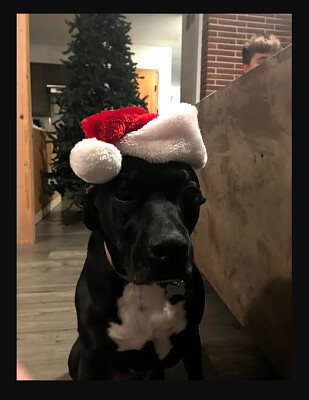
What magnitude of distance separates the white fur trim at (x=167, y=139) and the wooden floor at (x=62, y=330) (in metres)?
0.73

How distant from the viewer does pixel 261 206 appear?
1.15 meters

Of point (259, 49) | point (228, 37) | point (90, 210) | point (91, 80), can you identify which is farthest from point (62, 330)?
point (228, 37)

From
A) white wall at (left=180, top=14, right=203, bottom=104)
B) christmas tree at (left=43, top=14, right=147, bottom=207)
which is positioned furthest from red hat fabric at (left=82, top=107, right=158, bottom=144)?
white wall at (left=180, top=14, right=203, bottom=104)

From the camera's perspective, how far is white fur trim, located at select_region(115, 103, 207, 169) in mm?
795

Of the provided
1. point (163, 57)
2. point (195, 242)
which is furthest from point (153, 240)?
point (163, 57)

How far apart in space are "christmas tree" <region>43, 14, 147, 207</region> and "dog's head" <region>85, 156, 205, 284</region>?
244 cm

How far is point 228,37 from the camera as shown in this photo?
430 centimetres

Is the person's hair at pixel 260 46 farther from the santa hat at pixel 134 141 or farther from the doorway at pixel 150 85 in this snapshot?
the doorway at pixel 150 85

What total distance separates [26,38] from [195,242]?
1.74 meters

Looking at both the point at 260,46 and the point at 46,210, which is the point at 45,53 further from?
the point at 260,46

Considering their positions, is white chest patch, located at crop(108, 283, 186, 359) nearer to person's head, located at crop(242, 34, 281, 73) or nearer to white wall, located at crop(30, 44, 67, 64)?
person's head, located at crop(242, 34, 281, 73)

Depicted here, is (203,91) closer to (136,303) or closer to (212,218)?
(212,218)

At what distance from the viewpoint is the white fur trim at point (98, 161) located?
2.47ft

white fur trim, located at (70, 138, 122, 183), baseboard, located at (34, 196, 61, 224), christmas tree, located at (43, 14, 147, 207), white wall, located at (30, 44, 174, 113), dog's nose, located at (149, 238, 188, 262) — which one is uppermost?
white wall, located at (30, 44, 174, 113)
